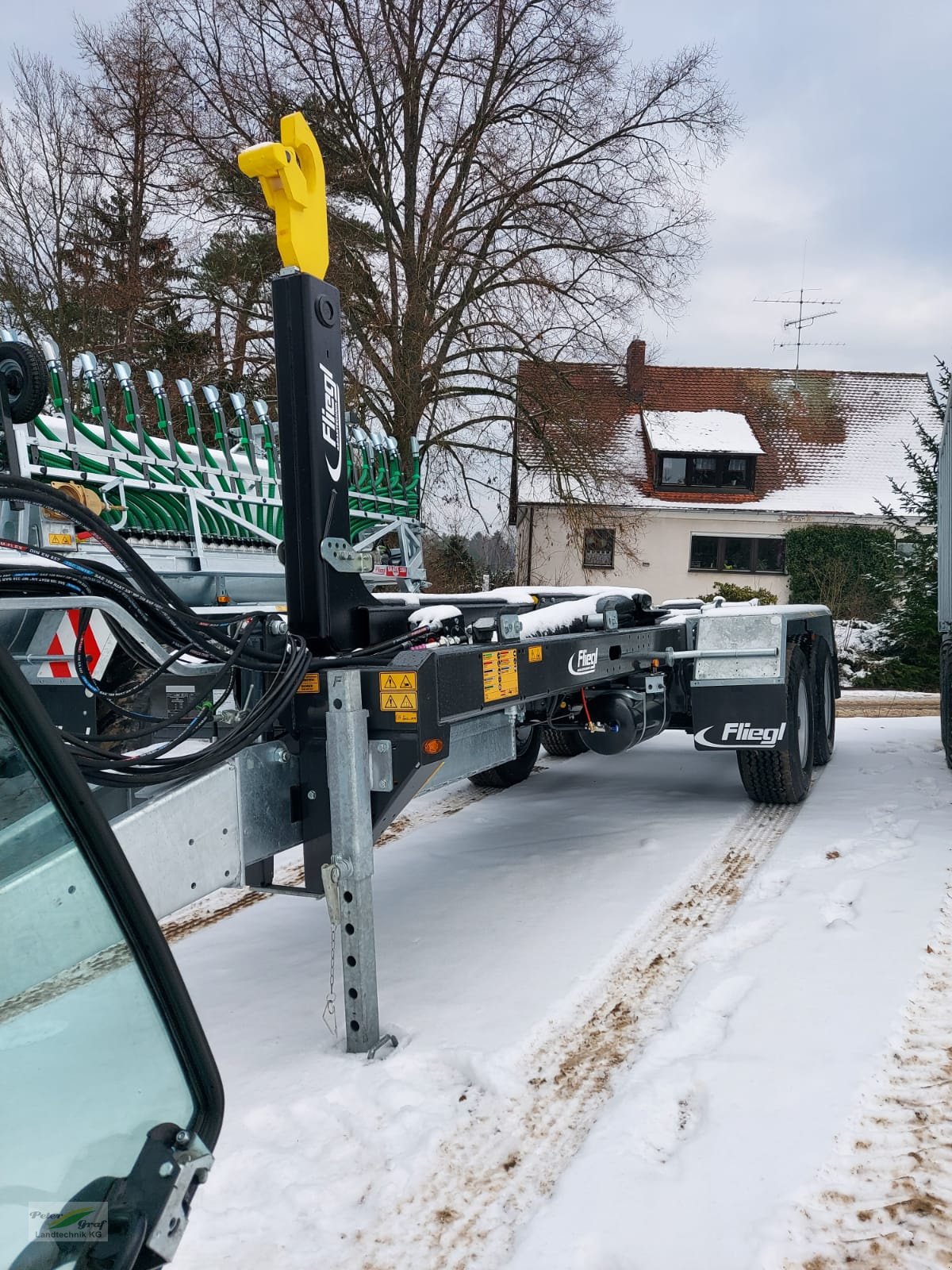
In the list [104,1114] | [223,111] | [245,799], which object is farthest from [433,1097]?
[223,111]

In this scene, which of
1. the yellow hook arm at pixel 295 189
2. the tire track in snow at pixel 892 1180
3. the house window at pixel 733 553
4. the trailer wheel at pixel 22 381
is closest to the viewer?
the trailer wheel at pixel 22 381

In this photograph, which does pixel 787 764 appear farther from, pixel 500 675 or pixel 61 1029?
pixel 61 1029

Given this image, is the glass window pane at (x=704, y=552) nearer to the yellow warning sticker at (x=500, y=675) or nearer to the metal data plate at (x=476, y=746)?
the metal data plate at (x=476, y=746)

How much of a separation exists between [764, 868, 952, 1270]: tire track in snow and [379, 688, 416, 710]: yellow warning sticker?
1.45 meters

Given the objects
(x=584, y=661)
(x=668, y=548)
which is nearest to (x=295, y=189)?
(x=584, y=661)

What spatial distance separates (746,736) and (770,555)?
21747 millimetres

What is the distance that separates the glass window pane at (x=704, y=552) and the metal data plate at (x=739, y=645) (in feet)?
69.2

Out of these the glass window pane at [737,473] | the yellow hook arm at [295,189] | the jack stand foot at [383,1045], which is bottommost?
the jack stand foot at [383,1045]

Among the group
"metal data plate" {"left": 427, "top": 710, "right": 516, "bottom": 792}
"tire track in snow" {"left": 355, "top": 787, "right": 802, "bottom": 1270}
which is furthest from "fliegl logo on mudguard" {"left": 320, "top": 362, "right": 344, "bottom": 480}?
"tire track in snow" {"left": 355, "top": 787, "right": 802, "bottom": 1270}

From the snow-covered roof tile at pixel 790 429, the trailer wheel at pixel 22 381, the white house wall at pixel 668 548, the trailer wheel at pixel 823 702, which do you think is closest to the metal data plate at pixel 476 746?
the trailer wheel at pixel 22 381

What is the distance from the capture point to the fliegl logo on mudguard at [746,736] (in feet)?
17.5

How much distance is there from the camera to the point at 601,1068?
113 inches

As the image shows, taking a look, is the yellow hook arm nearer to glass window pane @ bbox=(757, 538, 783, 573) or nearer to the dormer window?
the dormer window

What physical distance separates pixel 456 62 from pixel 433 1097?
1739 centimetres
